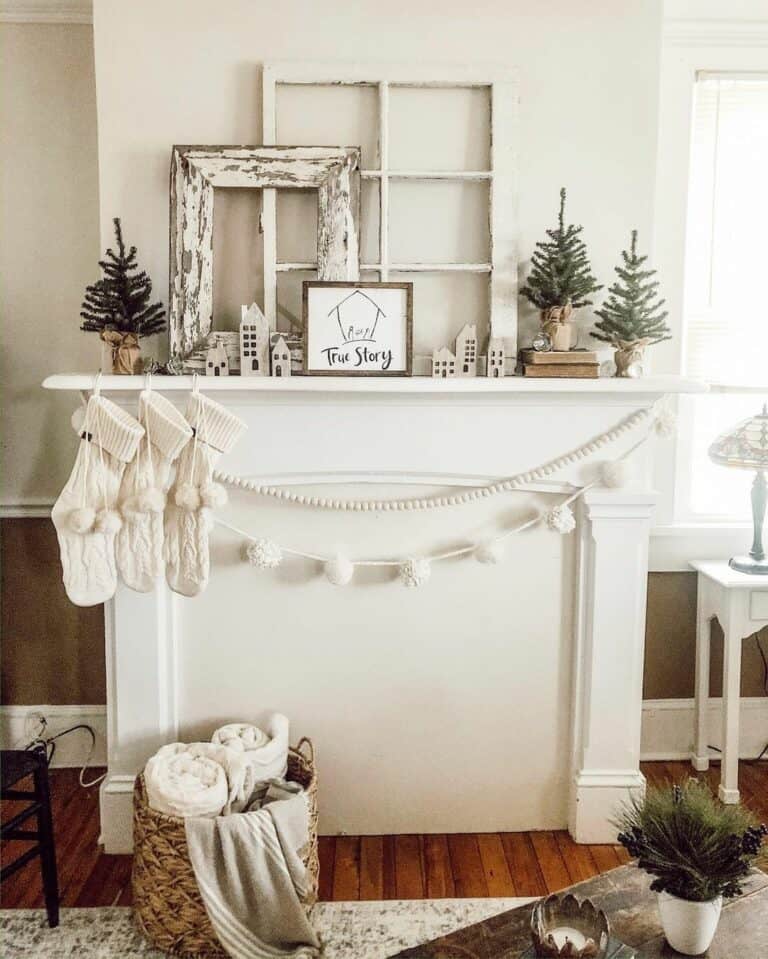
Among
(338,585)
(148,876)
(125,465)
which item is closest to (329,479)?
(338,585)

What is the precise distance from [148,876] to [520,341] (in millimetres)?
1690

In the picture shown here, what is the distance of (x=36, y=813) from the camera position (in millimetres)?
2154

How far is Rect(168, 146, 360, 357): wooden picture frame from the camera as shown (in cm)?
236

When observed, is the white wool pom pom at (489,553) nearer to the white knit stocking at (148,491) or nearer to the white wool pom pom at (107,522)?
the white knit stocking at (148,491)

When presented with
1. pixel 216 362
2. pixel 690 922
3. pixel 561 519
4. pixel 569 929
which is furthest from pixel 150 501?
pixel 690 922

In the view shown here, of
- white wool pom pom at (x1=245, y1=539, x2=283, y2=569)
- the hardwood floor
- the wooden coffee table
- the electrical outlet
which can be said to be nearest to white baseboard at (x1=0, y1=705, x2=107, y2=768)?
the electrical outlet

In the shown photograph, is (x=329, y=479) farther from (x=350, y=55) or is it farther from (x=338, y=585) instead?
(x=350, y=55)

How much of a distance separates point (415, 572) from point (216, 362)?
2.53 feet

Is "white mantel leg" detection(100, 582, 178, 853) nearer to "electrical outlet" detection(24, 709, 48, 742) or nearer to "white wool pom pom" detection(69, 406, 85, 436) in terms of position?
"white wool pom pom" detection(69, 406, 85, 436)

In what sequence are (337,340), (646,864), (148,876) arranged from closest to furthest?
(646,864) → (148,876) → (337,340)

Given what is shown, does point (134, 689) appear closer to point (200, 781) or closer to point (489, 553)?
point (200, 781)

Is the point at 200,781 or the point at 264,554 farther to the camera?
the point at 264,554

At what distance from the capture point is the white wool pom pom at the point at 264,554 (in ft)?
7.80

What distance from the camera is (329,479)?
2.43m
